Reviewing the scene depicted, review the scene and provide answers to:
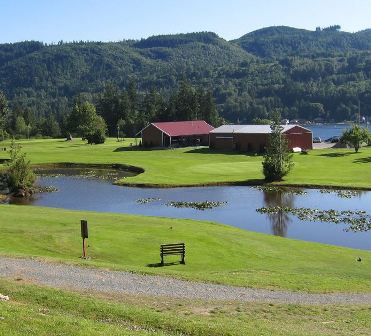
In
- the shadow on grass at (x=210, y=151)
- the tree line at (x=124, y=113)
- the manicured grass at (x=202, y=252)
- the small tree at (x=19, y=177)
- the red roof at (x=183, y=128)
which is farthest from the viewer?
the tree line at (x=124, y=113)

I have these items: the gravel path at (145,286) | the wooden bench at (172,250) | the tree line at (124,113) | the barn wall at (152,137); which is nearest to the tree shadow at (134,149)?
the barn wall at (152,137)

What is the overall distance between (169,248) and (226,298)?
879cm

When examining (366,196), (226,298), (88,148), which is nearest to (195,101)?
(88,148)

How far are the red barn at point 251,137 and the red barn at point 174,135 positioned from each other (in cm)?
879

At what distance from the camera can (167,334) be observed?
1764 cm

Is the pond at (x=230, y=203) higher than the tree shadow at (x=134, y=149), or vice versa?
the tree shadow at (x=134, y=149)

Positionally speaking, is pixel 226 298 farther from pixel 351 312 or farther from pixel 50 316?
pixel 50 316

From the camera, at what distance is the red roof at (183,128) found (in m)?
128

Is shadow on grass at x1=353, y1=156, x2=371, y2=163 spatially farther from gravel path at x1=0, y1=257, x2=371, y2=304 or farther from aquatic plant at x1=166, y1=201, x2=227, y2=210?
gravel path at x1=0, y1=257, x2=371, y2=304

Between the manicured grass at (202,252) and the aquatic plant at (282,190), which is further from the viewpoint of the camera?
the aquatic plant at (282,190)

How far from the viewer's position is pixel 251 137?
372 feet

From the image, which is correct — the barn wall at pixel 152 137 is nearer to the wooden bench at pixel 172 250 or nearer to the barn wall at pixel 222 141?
the barn wall at pixel 222 141

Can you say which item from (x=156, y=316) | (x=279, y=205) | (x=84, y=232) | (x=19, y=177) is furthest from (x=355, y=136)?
(x=156, y=316)

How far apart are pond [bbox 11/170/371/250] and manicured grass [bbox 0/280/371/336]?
20505mm
